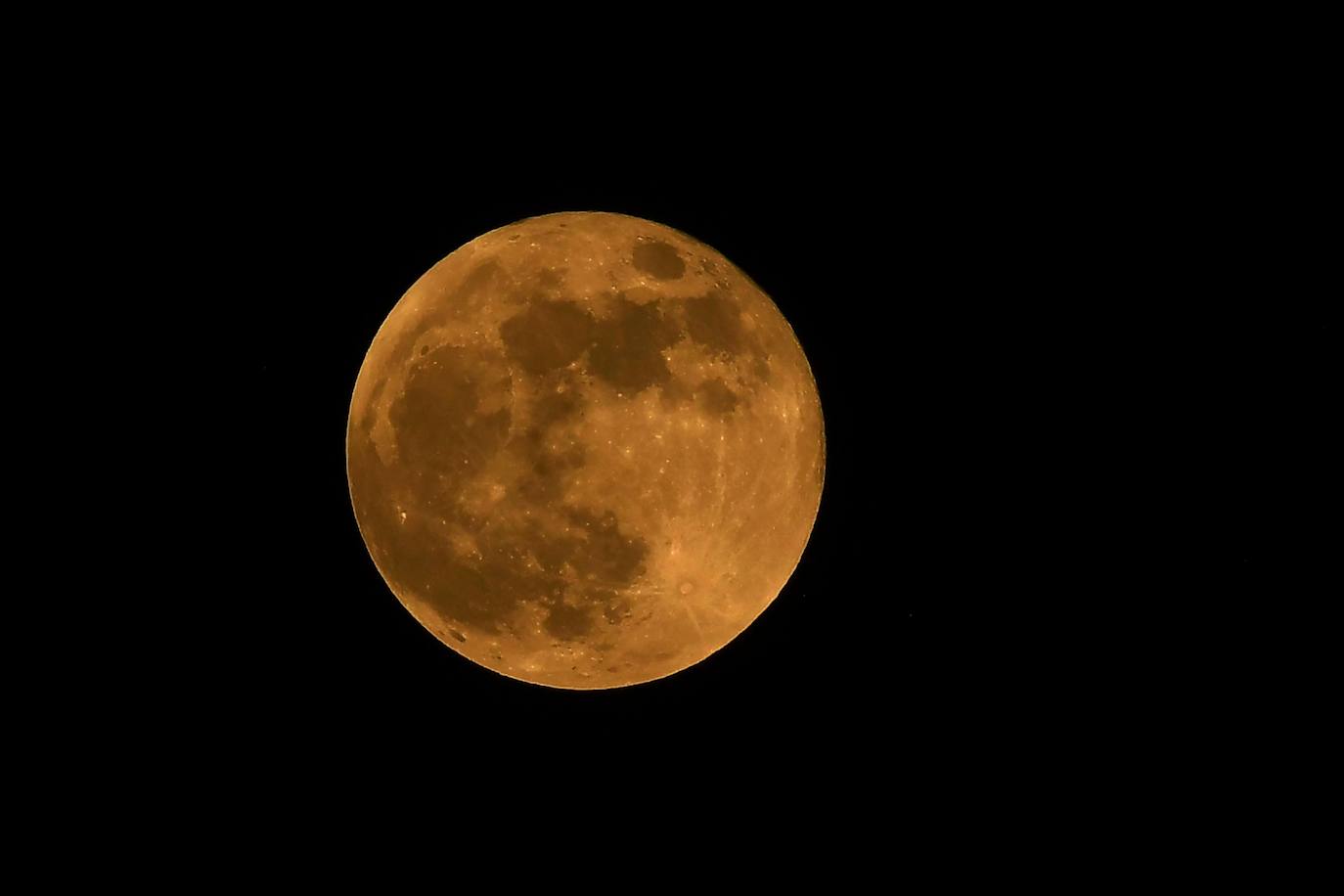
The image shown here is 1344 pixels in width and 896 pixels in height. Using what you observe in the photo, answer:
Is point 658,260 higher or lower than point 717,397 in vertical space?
higher

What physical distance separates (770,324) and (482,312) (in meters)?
1.22

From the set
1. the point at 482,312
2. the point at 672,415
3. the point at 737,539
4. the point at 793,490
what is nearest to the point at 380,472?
the point at 482,312

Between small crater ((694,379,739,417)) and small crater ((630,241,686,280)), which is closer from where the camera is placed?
small crater ((694,379,739,417))

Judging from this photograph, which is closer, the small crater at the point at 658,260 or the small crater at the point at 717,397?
the small crater at the point at 717,397

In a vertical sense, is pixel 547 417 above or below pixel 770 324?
below

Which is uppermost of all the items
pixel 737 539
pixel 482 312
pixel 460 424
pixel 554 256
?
pixel 554 256

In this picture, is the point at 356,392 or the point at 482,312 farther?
the point at 356,392

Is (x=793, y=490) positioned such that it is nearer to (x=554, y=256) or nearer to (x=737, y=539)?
(x=737, y=539)

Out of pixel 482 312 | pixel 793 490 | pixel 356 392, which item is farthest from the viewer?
pixel 356 392

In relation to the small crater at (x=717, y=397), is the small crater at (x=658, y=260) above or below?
above

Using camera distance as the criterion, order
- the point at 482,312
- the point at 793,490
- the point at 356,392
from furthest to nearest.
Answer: the point at 356,392 < the point at 793,490 < the point at 482,312

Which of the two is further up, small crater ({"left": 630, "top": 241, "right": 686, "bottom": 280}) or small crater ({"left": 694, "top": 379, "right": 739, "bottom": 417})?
small crater ({"left": 630, "top": 241, "right": 686, "bottom": 280})

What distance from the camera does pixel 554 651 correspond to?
3.51 meters

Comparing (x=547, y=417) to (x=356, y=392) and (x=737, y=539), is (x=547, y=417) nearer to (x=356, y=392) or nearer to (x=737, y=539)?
(x=737, y=539)
